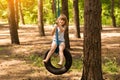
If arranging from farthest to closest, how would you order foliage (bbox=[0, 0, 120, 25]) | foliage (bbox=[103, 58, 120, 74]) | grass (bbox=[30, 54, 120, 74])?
foliage (bbox=[0, 0, 120, 25])
grass (bbox=[30, 54, 120, 74])
foliage (bbox=[103, 58, 120, 74])

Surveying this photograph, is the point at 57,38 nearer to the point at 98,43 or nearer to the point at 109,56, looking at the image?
the point at 98,43

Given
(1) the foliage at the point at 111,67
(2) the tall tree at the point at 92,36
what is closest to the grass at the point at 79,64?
(1) the foliage at the point at 111,67

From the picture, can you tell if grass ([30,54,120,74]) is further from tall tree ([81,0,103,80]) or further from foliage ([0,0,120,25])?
foliage ([0,0,120,25])

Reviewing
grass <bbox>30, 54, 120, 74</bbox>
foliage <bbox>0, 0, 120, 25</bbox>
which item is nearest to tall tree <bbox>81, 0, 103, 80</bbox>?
grass <bbox>30, 54, 120, 74</bbox>

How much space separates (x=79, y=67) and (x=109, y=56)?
322 centimetres

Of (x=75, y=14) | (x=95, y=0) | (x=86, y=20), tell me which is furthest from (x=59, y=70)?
(x=75, y=14)

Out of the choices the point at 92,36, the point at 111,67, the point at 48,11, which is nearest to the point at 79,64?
the point at 111,67

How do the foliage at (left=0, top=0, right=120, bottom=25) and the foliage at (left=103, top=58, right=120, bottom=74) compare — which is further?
the foliage at (left=0, top=0, right=120, bottom=25)

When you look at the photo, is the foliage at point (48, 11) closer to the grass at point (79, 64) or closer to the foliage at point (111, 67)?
the grass at point (79, 64)

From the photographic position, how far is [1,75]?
41.2 ft

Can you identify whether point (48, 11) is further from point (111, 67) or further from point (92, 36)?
point (92, 36)

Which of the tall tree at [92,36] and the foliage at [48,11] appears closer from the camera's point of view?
the tall tree at [92,36]

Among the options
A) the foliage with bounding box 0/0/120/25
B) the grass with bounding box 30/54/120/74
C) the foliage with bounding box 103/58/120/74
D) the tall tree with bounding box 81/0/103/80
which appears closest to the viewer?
the tall tree with bounding box 81/0/103/80

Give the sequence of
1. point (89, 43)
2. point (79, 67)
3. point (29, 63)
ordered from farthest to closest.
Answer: point (29, 63), point (79, 67), point (89, 43)
